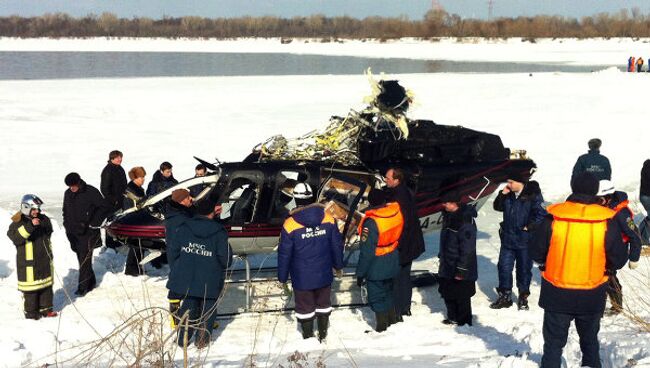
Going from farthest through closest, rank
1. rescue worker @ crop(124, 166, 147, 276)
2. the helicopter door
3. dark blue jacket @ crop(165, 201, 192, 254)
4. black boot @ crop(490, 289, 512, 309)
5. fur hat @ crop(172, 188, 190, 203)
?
rescue worker @ crop(124, 166, 147, 276) → black boot @ crop(490, 289, 512, 309) → the helicopter door → fur hat @ crop(172, 188, 190, 203) → dark blue jacket @ crop(165, 201, 192, 254)

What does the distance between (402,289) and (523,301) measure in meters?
1.44

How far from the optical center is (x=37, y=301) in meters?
7.13

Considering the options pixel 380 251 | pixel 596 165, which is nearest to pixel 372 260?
pixel 380 251

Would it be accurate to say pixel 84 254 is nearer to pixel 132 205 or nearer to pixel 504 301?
pixel 132 205

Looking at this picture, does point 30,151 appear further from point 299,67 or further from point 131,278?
point 299,67

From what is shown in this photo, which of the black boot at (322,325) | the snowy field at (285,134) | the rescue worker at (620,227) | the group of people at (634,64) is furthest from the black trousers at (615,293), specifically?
the group of people at (634,64)

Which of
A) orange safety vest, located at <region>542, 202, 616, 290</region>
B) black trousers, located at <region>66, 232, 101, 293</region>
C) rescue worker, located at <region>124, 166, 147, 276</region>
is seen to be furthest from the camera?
rescue worker, located at <region>124, 166, 147, 276</region>

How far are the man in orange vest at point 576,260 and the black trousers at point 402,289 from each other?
2506mm

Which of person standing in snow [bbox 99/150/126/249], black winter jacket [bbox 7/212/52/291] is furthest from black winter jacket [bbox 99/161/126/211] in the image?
black winter jacket [bbox 7/212/52/291]

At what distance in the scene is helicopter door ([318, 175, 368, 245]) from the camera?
7.43 metres

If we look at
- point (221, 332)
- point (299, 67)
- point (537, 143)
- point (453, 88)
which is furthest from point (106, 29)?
point (221, 332)

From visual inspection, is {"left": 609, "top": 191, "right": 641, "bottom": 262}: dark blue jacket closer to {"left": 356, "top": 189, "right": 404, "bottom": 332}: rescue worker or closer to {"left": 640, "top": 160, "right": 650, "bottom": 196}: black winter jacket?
{"left": 356, "top": 189, "right": 404, "bottom": 332}: rescue worker

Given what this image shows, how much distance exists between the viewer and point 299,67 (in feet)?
156

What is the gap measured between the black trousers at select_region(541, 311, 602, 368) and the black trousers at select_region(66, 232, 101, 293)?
560cm
